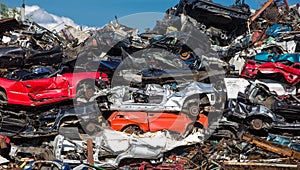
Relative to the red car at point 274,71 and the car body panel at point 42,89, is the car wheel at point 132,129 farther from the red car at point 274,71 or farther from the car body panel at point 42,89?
the red car at point 274,71

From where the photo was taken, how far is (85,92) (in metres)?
10.8

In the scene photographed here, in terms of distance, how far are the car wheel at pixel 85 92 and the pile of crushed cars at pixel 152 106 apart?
32 mm

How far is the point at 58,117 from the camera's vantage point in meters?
9.61

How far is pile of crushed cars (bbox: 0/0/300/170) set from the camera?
27.7 feet

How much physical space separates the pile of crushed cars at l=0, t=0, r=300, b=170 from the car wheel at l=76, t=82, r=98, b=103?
3cm

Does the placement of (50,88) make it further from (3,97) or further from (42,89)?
(3,97)

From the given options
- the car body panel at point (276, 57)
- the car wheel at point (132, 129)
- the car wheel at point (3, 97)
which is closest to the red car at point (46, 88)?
the car wheel at point (3, 97)

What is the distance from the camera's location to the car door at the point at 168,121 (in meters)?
9.58

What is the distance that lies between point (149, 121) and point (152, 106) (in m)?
0.43

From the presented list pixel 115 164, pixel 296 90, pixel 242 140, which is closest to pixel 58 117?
pixel 115 164

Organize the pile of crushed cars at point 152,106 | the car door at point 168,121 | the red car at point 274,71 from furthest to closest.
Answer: the red car at point 274,71, the car door at point 168,121, the pile of crushed cars at point 152,106

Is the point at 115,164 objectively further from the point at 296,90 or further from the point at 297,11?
the point at 297,11

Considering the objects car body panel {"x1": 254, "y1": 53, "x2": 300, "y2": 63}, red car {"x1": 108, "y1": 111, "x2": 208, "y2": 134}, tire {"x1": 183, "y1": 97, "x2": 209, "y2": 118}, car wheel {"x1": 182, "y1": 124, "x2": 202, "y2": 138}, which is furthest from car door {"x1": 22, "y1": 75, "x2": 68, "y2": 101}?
car body panel {"x1": 254, "y1": 53, "x2": 300, "y2": 63}

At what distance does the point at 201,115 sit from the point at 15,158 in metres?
5.18
